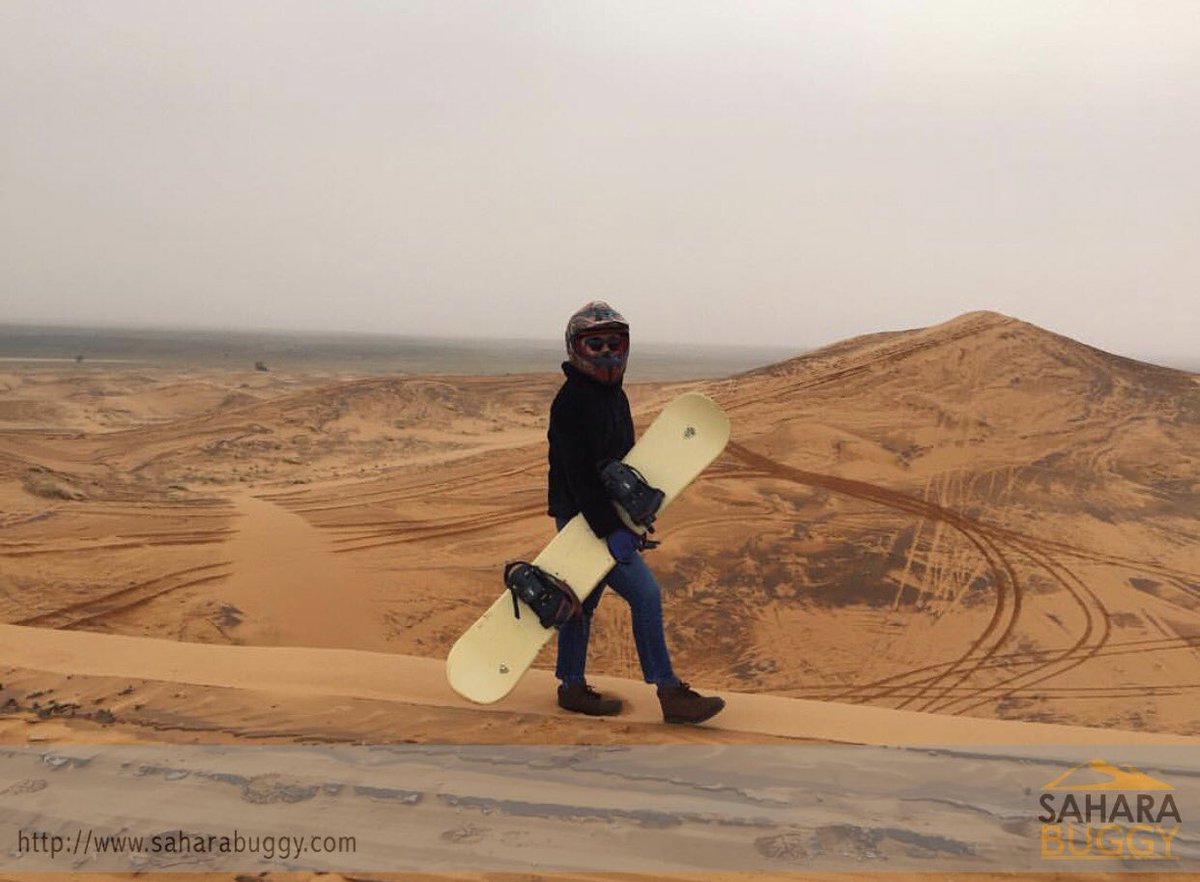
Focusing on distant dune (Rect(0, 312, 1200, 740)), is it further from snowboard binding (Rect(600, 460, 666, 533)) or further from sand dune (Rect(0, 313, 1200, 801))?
snowboard binding (Rect(600, 460, 666, 533))

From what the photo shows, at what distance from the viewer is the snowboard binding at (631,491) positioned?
2.96m

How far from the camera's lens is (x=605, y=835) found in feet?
7.29

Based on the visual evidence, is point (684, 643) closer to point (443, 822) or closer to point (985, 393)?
point (443, 822)

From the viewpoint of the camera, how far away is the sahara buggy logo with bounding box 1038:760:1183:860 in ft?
7.06

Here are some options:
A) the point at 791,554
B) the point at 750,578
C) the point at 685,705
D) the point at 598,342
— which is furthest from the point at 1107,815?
the point at 791,554

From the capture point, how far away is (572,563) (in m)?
3.18

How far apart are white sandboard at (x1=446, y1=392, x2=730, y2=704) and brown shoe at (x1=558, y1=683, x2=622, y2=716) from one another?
1.16 feet

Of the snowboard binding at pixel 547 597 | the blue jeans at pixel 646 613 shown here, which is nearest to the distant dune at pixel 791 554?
the blue jeans at pixel 646 613

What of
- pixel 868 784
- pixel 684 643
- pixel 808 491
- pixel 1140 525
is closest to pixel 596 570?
pixel 868 784

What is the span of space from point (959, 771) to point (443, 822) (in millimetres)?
1845

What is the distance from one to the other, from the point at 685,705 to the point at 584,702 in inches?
19.8

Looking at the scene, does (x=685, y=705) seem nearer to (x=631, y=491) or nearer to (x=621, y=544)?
(x=621, y=544)

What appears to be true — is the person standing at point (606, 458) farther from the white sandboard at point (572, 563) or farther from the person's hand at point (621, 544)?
the white sandboard at point (572, 563)

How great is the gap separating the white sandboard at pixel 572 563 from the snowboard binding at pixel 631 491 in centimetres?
13
